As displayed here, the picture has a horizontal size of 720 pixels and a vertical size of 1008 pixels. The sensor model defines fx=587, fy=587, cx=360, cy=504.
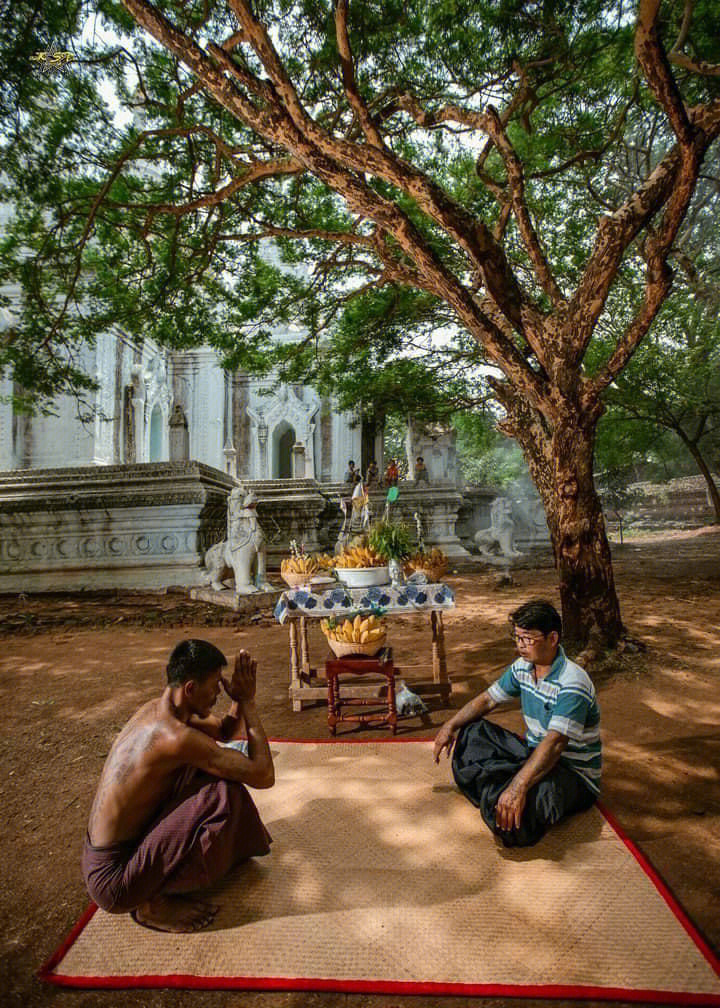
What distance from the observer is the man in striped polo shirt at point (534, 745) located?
2.45 meters

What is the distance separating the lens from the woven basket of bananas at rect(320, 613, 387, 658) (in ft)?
12.9

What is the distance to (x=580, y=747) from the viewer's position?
8.63 feet

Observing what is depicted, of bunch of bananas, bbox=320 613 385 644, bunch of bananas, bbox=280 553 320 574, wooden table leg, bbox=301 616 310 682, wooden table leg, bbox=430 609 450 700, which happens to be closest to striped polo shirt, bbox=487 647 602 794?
bunch of bananas, bbox=320 613 385 644

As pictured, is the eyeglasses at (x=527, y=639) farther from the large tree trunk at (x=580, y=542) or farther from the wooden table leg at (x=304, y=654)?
the large tree trunk at (x=580, y=542)

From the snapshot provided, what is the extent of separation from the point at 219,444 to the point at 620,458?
13.3 m

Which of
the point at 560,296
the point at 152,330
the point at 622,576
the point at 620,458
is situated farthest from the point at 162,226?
the point at 620,458

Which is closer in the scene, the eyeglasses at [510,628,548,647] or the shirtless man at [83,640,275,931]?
the shirtless man at [83,640,275,931]

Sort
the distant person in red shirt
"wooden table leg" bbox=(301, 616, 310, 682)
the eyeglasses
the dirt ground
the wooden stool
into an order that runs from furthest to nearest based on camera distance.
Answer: the distant person in red shirt < "wooden table leg" bbox=(301, 616, 310, 682) < the wooden stool < the eyeglasses < the dirt ground

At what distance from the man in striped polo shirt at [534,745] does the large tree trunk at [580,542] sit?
2.37 m

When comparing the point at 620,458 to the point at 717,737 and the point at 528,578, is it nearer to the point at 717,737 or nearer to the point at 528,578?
the point at 528,578

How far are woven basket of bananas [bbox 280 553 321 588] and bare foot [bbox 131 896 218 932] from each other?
2.64 meters

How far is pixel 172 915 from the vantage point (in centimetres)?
205

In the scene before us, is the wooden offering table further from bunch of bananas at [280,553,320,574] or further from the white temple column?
the white temple column

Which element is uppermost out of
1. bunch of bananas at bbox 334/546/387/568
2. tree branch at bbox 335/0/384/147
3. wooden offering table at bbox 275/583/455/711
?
tree branch at bbox 335/0/384/147
